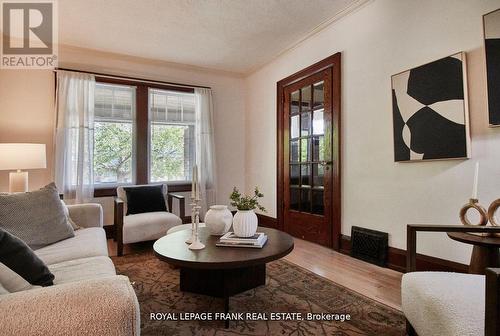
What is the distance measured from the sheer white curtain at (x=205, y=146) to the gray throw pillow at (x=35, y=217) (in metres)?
2.38

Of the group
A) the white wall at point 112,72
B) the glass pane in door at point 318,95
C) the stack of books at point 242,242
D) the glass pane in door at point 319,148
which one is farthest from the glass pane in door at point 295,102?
the stack of books at point 242,242

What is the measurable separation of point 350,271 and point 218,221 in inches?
50.7

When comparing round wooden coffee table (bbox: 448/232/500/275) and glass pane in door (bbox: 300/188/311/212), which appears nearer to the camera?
round wooden coffee table (bbox: 448/232/500/275)

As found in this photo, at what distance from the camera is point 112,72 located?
3.83 meters

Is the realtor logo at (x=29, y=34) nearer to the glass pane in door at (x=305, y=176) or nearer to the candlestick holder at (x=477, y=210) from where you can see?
the glass pane in door at (x=305, y=176)

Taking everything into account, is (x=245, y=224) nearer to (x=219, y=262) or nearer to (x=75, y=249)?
(x=219, y=262)

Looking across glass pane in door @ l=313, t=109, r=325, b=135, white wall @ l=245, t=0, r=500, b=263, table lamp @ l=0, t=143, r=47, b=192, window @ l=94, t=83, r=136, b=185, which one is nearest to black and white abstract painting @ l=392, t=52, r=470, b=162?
white wall @ l=245, t=0, r=500, b=263

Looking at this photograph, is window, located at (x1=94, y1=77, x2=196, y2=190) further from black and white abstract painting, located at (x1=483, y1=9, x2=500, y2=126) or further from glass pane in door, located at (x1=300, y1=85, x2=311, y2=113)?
black and white abstract painting, located at (x1=483, y1=9, x2=500, y2=126)

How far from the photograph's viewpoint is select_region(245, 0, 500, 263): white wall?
1.90 m

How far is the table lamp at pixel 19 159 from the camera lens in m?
2.71

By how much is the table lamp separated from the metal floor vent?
343cm

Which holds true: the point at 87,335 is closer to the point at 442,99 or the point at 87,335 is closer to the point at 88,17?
the point at 442,99

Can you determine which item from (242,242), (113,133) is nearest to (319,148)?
(242,242)

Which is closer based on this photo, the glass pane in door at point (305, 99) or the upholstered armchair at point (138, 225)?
the upholstered armchair at point (138, 225)
